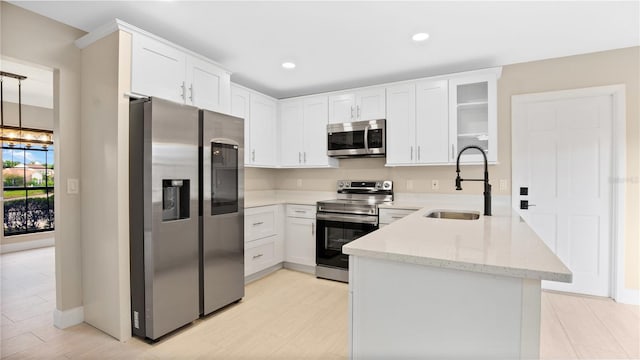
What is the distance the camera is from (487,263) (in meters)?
1.07

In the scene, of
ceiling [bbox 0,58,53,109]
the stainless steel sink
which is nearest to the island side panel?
the stainless steel sink

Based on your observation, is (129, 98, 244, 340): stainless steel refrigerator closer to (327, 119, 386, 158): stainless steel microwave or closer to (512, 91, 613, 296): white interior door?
(327, 119, 386, 158): stainless steel microwave

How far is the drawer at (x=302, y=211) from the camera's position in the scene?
12.5 ft

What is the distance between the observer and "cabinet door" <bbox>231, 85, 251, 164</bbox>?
357cm

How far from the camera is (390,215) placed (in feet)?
10.9

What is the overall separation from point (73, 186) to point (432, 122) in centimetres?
342

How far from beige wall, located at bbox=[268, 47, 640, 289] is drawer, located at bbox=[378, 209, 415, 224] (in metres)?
0.58

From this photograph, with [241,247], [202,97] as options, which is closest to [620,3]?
[202,97]

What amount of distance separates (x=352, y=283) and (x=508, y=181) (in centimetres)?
273

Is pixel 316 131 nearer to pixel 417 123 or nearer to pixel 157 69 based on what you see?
pixel 417 123

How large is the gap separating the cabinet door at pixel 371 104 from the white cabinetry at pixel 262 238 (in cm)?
158

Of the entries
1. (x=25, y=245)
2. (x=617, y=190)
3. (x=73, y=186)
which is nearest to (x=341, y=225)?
(x=73, y=186)

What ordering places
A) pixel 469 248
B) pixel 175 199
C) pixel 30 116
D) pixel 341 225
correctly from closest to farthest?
pixel 469 248, pixel 175 199, pixel 341 225, pixel 30 116

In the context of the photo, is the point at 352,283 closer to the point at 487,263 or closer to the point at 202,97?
the point at 487,263
